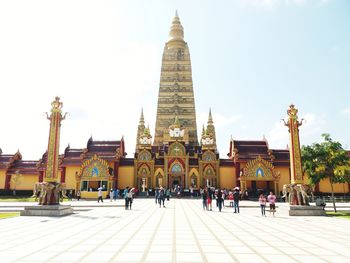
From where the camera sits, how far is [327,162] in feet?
73.0

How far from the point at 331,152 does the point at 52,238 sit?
66.4ft

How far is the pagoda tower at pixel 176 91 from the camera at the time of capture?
172 ft

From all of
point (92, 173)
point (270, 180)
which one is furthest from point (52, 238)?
point (270, 180)

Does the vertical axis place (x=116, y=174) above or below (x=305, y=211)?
above

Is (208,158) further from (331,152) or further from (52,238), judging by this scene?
(52,238)

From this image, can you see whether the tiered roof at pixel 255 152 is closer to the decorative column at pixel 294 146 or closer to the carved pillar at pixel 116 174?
the carved pillar at pixel 116 174

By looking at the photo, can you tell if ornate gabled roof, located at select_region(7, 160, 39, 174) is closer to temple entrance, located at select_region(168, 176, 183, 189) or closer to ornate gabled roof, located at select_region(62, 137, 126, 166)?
ornate gabled roof, located at select_region(62, 137, 126, 166)

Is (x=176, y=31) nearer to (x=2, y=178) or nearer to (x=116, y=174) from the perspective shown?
(x=116, y=174)

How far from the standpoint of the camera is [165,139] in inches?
1948

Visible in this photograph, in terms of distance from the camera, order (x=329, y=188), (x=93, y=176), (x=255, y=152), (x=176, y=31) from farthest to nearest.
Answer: (x=176, y=31) → (x=255, y=152) → (x=329, y=188) → (x=93, y=176)

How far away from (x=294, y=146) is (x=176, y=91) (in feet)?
119

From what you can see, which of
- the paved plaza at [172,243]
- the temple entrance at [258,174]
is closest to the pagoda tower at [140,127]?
the temple entrance at [258,174]

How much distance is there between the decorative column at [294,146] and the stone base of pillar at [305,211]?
6.33 ft

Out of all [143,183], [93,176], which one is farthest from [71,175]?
[143,183]
